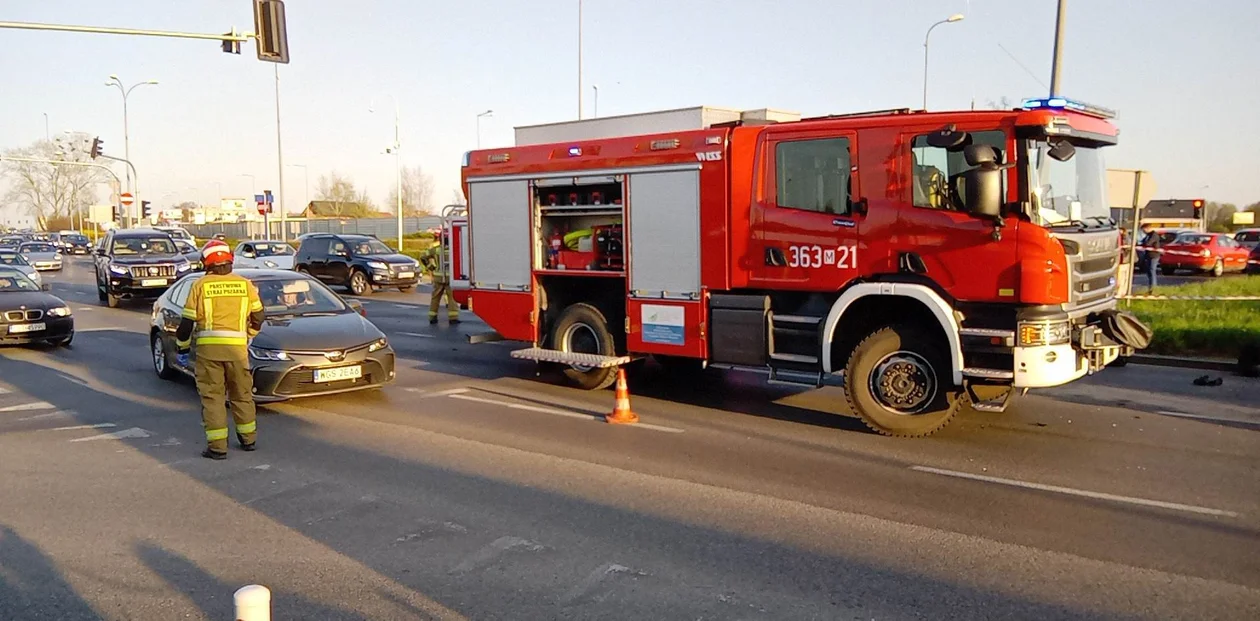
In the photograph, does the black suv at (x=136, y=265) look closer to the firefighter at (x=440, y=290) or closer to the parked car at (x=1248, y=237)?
the firefighter at (x=440, y=290)

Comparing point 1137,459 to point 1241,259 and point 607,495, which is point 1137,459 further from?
point 1241,259

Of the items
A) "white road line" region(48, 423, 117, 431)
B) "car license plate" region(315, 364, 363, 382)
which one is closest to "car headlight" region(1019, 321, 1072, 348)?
"car license plate" region(315, 364, 363, 382)

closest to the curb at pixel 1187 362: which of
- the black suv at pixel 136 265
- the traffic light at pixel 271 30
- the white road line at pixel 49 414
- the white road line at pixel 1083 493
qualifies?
the white road line at pixel 1083 493

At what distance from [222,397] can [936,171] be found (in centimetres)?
616

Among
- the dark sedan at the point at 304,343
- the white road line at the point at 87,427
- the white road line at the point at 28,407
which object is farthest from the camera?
the white road line at the point at 28,407

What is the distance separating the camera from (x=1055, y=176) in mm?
8039

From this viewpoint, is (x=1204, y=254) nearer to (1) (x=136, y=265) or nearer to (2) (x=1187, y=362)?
(2) (x=1187, y=362)

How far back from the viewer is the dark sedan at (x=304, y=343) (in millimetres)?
9750

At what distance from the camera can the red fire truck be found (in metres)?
7.88

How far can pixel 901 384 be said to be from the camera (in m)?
8.52

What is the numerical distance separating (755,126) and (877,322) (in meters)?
2.23

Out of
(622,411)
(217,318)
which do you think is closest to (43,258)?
(217,318)

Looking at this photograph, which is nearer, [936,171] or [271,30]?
[936,171]

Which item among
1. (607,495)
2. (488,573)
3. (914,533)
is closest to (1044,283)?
(914,533)
